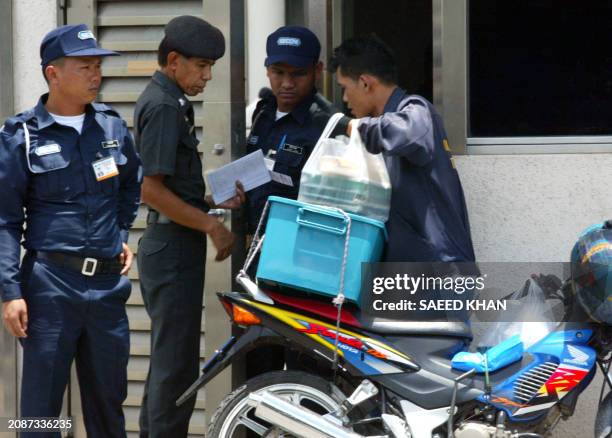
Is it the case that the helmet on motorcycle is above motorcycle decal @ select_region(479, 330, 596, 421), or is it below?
above

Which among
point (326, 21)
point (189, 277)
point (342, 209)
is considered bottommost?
point (189, 277)

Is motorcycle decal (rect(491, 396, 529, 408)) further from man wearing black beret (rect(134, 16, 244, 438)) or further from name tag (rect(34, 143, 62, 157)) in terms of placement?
name tag (rect(34, 143, 62, 157))

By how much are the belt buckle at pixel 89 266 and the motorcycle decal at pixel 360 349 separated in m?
0.81

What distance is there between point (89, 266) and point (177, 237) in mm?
564

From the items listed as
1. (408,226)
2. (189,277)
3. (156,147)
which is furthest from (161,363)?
(408,226)

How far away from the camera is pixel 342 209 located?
441cm

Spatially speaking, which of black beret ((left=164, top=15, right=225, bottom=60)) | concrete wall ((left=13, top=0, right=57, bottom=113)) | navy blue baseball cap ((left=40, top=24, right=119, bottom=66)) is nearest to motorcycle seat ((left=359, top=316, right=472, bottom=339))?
black beret ((left=164, top=15, right=225, bottom=60))

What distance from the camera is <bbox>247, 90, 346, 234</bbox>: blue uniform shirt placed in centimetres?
510

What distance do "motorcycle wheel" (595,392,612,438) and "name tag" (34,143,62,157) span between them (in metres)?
2.31

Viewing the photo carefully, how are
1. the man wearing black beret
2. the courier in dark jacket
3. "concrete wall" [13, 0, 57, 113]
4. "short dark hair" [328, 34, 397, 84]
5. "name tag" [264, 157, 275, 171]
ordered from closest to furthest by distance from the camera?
the courier in dark jacket, "short dark hair" [328, 34, 397, 84], the man wearing black beret, "name tag" [264, 157, 275, 171], "concrete wall" [13, 0, 57, 113]

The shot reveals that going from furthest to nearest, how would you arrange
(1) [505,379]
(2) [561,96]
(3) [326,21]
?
(3) [326,21]
(2) [561,96]
(1) [505,379]

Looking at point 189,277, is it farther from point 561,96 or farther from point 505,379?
point 561,96

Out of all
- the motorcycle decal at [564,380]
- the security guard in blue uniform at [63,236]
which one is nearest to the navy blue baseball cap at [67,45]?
the security guard in blue uniform at [63,236]

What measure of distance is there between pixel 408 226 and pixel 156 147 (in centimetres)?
112
